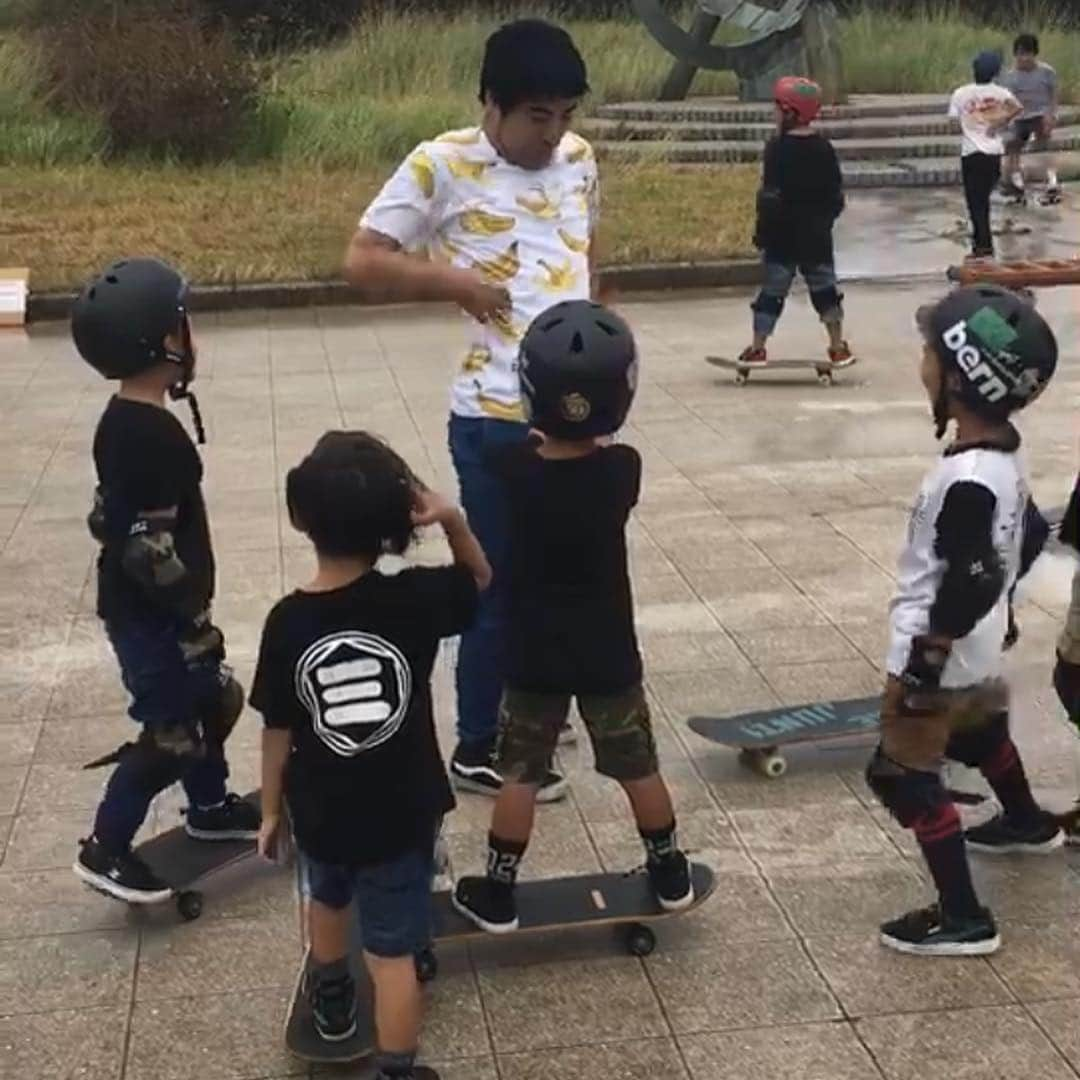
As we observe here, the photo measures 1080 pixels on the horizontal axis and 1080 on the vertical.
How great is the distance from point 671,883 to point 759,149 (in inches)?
727

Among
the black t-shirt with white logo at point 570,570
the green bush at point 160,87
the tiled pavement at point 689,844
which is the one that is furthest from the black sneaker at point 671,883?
the green bush at point 160,87

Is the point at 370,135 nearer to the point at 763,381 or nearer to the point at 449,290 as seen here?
the point at 763,381

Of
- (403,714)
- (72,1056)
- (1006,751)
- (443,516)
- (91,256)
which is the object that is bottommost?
(91,256)

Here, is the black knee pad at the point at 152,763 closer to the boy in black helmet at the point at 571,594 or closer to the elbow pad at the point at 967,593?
the boy in black helmet at the point at 571,594

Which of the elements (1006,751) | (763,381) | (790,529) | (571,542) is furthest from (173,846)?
(763,381)

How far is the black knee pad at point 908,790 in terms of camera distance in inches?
141

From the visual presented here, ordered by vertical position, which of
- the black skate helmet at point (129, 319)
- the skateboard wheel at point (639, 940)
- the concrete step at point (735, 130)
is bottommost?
the concrete step at point (735, 130)

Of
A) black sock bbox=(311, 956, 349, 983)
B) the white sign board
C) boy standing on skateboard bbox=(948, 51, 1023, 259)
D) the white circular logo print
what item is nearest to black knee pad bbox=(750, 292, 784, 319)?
boy standing on skateboard bbox=(948, 51, 1023, 259)

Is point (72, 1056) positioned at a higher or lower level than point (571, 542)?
lower

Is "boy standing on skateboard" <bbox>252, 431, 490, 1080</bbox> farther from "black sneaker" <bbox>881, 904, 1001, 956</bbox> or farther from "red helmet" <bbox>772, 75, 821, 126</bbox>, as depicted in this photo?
"red helmet" <bbox>772, 75, 821, 126</bbox>

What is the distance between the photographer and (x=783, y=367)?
966cm

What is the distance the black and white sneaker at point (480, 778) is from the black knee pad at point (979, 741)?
107cm

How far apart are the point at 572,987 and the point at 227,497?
4.30m

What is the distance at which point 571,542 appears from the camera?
11.2 feet
